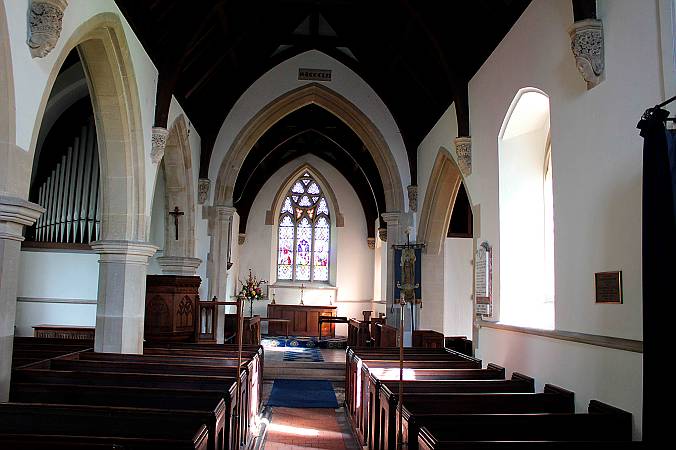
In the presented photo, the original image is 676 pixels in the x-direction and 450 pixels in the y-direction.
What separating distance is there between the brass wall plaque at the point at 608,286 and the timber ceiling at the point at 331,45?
2600 mm

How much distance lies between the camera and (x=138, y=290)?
6.11 metres

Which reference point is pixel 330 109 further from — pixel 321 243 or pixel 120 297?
pixel 321 243

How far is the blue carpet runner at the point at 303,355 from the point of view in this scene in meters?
10.3

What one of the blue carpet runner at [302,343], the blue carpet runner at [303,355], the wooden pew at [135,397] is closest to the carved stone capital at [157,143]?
Result: the wooden pew at [135,397]

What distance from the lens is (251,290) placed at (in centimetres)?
Answer: 1420

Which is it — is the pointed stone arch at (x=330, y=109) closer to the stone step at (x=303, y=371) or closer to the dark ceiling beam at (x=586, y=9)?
the stone step at (x=303, y=371)

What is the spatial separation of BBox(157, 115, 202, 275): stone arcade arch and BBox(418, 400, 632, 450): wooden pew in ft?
21.1

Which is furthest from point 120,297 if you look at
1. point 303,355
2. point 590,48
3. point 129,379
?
point 303,355

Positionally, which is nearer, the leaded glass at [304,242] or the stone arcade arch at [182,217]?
the stone arcade arch at [182,217]

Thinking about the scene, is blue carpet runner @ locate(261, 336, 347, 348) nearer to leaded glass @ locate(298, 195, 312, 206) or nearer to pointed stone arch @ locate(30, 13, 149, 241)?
leaded glass @ locate(298, 195, 312, 206)

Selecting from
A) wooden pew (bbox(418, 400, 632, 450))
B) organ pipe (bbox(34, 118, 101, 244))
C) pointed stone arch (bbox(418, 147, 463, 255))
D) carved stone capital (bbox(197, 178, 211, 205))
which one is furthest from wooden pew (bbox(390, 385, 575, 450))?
carved stone capital (bbox(197, 178, 211, 205))

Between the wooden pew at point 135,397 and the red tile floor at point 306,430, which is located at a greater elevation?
the wooden pew at point 135,397

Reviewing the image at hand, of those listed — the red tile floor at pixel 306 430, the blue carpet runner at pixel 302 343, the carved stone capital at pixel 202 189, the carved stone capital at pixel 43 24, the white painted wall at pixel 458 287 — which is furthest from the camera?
the blue carpet runner at pixel 302 343

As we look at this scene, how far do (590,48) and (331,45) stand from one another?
625 cm
